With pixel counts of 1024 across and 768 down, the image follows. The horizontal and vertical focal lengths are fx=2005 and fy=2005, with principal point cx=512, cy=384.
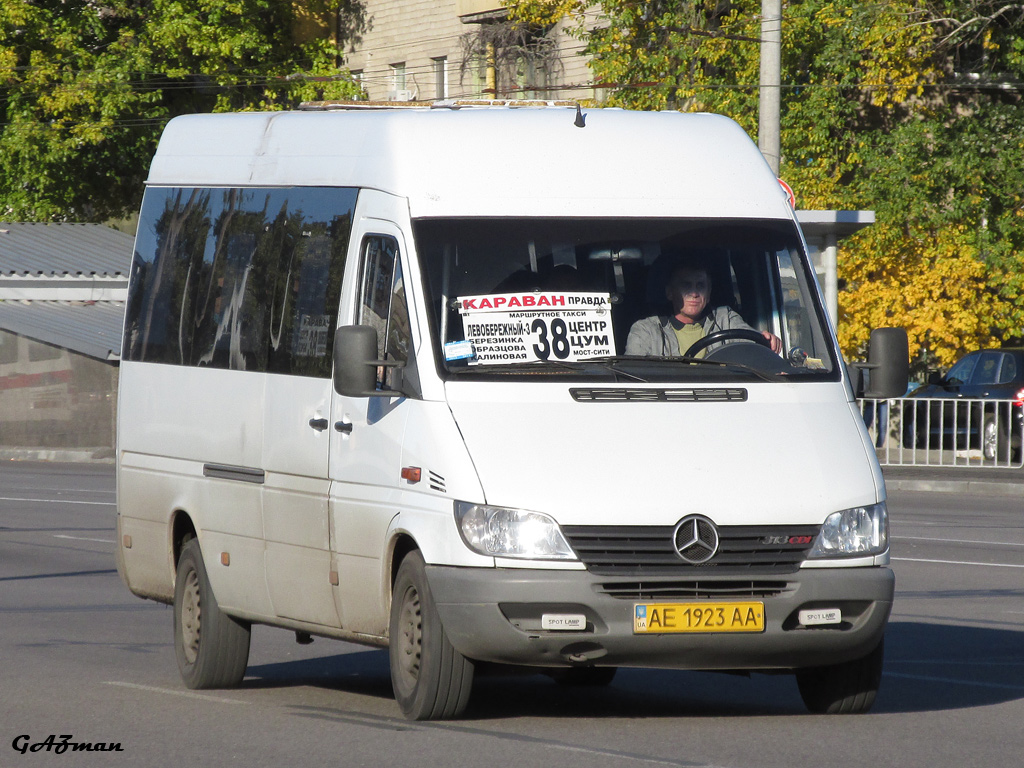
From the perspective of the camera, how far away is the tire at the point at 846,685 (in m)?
8.02

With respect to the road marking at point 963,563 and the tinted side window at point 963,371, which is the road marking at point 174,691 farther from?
the tinted side window at point 963,371

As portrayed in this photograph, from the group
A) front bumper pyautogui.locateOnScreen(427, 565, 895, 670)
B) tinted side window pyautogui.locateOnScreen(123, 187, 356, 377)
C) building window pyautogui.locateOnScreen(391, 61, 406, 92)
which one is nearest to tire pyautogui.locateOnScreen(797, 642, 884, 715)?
front bumper pyautogui.locateOnScreen(427, 565, 895, 670)

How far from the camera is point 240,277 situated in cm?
948

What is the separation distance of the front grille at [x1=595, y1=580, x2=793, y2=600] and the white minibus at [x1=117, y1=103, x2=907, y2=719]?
0.04ft

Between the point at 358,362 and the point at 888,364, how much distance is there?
7.31 ft

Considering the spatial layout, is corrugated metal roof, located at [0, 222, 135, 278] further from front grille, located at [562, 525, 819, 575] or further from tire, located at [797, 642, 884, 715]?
front grille, located at [562, 525, 819, 575]

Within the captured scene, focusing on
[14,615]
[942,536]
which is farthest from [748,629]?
[942,536]

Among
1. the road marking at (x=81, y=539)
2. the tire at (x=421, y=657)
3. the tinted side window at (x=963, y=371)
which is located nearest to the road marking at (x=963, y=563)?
the road marking at (x=81, y=539)

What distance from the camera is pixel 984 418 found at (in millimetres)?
27031

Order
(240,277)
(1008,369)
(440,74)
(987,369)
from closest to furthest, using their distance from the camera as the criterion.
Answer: (240,277) < (1008,369) < (987,369) < (440,74)

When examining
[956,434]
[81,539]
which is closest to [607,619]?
[81,539]

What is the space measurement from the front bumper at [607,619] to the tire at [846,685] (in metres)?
0.49

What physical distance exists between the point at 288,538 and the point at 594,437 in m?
1.82

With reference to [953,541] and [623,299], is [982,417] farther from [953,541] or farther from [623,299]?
[623,299]
